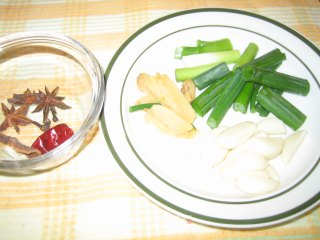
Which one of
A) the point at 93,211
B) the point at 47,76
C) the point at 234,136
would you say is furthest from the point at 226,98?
the point at 47,76

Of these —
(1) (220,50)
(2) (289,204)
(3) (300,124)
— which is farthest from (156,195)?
(1) (220,50)

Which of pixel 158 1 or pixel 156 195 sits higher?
pixel 158 1

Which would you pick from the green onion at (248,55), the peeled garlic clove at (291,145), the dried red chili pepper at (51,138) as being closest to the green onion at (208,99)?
the green onion at (248,55)

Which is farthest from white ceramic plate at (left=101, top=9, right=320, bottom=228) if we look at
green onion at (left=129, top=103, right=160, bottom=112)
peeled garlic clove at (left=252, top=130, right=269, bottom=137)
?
peeled garlic clove at (left=252, top=130, right=269, bottom=137)

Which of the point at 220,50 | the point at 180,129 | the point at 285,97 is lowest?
the point at 180,129

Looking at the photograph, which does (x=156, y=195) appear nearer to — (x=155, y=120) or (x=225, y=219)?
(x=225, y=219)

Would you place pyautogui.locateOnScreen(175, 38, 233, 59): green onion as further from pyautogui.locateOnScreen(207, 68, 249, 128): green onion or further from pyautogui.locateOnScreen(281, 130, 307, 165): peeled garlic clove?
pyautogui.locateOnScreen(281, 130, 307, 165): peeled garlic clove
